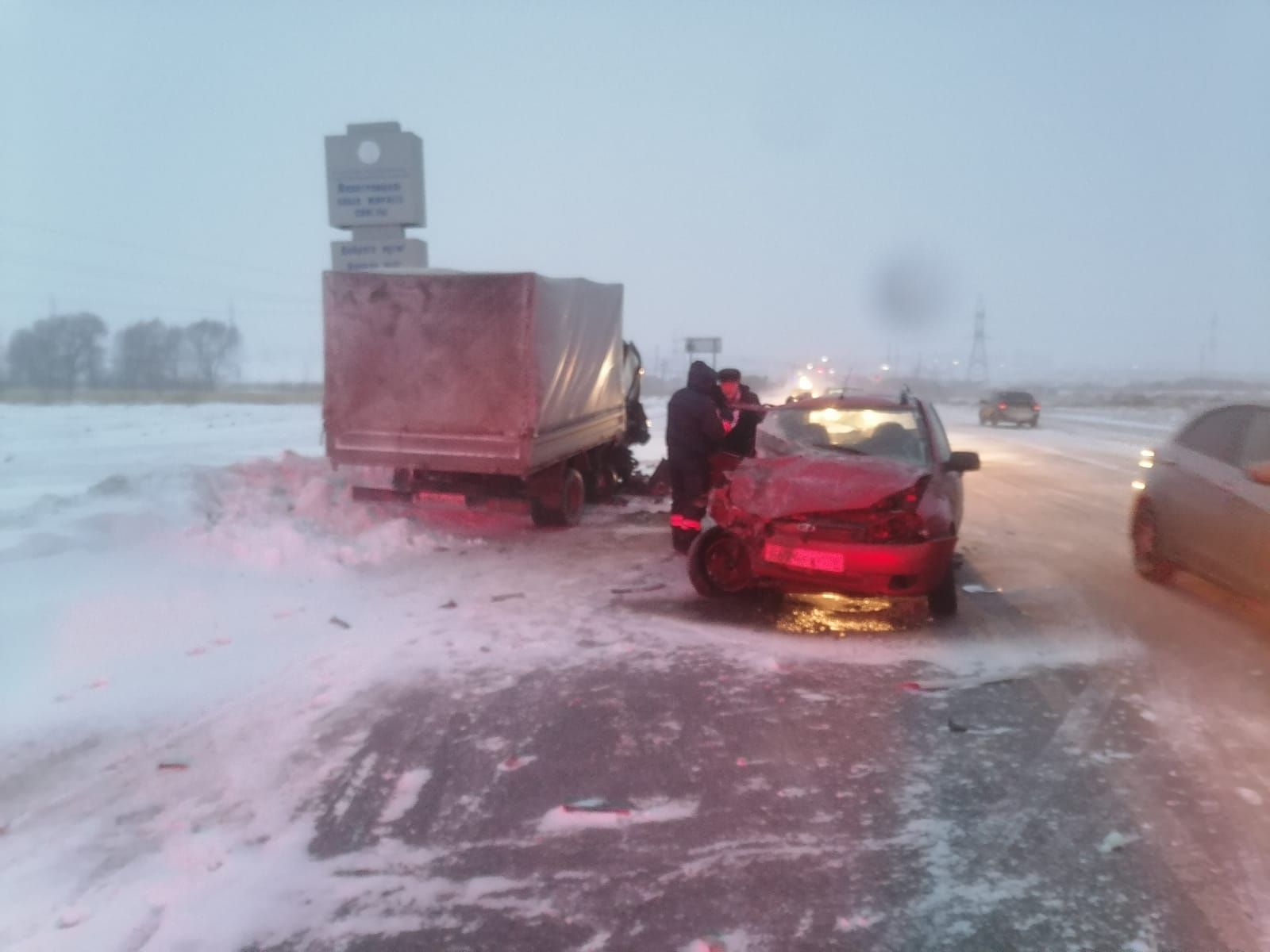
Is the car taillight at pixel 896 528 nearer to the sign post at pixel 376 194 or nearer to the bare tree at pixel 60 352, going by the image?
the sign post at pixel 376 194

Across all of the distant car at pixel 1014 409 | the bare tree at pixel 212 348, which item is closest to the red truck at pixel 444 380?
the distant car at pixel 1014 409

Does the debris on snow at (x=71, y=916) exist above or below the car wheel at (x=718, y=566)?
below

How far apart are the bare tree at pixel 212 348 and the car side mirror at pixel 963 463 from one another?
66033 millimetres

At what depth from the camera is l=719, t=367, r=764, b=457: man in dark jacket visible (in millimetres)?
10320

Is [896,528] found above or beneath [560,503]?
above

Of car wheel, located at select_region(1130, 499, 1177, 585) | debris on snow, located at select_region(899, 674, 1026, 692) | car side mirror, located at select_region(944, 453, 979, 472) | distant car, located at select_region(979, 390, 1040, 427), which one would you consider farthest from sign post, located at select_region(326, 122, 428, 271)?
distant car, located at select_region(979, 390, 1040, 427)

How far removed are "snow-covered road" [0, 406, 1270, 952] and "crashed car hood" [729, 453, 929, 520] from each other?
0.92 metres

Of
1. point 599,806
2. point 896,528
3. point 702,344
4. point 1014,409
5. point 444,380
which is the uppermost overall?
point 702,344

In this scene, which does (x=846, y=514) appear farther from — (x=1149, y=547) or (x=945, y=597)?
(x=1149, y=547)

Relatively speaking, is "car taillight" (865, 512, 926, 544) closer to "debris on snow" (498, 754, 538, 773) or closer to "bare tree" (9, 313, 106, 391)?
"debris on snow" (498, 754, 538, 773)

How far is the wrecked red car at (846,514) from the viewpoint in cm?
708

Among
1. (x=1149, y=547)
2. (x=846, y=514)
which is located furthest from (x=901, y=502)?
(x=1149, y=547)

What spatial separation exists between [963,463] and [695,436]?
2738 millimetres

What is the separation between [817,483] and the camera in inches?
293
